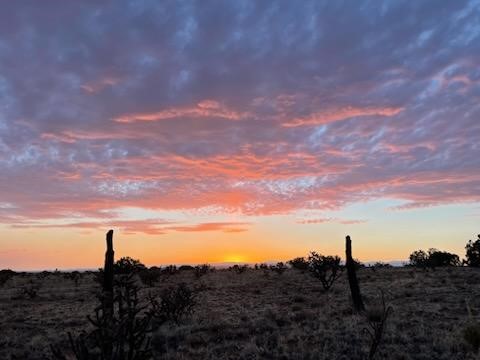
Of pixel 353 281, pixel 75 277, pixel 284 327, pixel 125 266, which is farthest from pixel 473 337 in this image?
pixel 75 277

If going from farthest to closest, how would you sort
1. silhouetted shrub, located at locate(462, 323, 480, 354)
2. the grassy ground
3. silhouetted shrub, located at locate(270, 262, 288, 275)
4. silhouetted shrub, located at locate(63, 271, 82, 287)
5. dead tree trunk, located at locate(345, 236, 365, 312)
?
silhouetted shrub, located at locate(270, 262, 288, 275)
silhouetted shrub, located at locate(63, 271, 82, 287)
dead tree trunk, located at locate(345, 236, 365, 312)
the grassy ground
silhouetted shrub, located at locate(462, 323, 480, 354)

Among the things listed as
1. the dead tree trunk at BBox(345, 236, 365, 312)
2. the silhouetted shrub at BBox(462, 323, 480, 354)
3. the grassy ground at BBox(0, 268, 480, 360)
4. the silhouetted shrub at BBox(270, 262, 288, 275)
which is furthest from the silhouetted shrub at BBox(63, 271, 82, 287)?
the silhouetted shrub at BBox(462, 323, 480, 354)

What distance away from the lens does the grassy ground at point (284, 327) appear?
46.7 feet

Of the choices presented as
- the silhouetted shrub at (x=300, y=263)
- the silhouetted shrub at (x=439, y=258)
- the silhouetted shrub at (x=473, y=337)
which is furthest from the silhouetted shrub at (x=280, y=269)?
the silhouetted shrub at (x=473, y=337)

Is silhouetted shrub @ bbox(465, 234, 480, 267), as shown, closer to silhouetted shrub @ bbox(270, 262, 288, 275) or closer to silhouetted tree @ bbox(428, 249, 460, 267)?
silhouetted tree @ bbox(428, 249, 460, 267)

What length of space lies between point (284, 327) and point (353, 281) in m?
6.04

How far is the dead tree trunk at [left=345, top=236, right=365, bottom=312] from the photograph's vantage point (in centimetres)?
2223

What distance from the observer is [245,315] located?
21.7 m

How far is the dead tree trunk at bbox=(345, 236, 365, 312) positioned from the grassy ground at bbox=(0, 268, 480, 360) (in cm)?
58

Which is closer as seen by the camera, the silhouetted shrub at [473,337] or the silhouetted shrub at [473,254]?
the silhouetted shrub at [473,337]

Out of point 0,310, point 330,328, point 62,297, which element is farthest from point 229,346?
point 62,297

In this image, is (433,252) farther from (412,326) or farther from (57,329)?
(57,329)

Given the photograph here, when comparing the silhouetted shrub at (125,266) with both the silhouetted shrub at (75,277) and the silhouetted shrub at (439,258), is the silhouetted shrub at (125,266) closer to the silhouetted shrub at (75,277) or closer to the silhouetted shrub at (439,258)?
the silhouetted shrub at (75,277)

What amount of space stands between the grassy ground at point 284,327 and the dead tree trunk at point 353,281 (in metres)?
0.58
